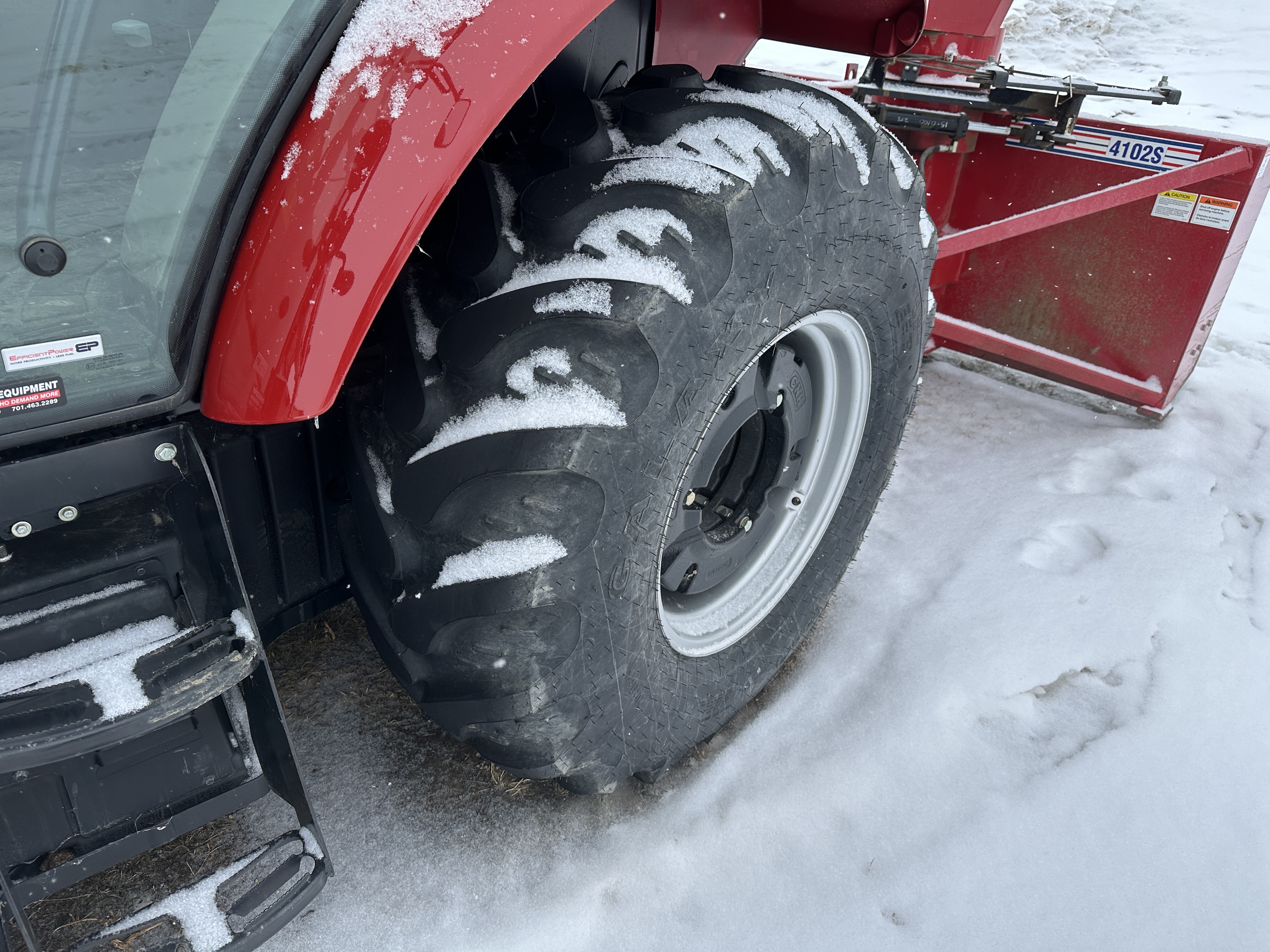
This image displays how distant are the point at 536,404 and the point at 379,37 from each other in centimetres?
38

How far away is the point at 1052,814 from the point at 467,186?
1.28 metres

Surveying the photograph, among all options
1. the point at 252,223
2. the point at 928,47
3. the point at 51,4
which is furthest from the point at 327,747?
the point at 928,47

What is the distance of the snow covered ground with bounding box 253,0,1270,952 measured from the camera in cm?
128

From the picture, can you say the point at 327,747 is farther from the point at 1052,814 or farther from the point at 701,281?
the point at 1052,814

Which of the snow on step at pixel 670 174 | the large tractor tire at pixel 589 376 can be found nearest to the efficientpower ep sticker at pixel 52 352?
the large tractor tire at pixel 589 376

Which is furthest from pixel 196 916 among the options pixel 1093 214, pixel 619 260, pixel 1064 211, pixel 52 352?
pixel 1093 214

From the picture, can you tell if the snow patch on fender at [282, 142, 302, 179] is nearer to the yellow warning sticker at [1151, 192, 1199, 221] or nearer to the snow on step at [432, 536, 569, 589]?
the snow on step at [432, 536, 569, 589]

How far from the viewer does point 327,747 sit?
4.99ft

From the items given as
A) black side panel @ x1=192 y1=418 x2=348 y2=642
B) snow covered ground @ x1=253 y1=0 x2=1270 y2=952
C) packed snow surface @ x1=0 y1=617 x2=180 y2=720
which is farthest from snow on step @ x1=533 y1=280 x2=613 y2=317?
snow covered ground @ x1=253 y1=0 x2=1270 y2=952

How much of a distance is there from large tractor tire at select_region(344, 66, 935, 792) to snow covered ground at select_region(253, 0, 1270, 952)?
0.19 metres

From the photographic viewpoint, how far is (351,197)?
0.81m

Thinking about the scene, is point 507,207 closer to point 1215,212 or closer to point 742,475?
point 742,475

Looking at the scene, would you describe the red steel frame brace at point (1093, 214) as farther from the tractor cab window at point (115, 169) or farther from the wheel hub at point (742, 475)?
the tractor cab window at point (115, 169)

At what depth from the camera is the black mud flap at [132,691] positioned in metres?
0.88
